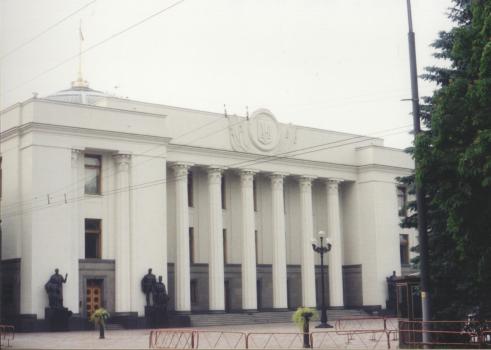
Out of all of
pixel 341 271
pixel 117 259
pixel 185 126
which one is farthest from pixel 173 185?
pixel 341 271

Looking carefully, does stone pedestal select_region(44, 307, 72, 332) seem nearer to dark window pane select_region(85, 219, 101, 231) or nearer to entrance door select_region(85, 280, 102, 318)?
entrance door select_region(85, 280, 102, 318)

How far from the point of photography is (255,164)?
5266cm

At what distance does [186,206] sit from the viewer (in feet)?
160

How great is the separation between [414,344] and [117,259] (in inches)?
946

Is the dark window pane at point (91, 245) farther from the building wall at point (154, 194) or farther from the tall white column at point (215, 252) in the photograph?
the tall white column at point (215, 252)

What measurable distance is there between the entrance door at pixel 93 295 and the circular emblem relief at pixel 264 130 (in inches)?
560

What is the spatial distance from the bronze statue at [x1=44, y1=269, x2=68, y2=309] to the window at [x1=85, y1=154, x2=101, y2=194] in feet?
19.3

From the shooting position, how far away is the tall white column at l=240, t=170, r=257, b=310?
51188 mm

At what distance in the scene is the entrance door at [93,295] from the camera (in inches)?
1745

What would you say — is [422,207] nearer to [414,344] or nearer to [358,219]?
[414,344]

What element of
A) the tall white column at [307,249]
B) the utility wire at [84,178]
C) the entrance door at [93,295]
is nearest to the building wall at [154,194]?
the utility wire at [84,178]

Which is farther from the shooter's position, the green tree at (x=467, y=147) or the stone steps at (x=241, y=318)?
the stone steps at (x=241, y=318)

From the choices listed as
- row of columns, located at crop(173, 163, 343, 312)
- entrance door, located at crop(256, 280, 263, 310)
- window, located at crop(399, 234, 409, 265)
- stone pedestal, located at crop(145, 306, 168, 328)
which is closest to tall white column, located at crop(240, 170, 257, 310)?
row of columns, located at crop(173, 163, 343, 312)

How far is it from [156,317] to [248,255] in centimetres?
897
